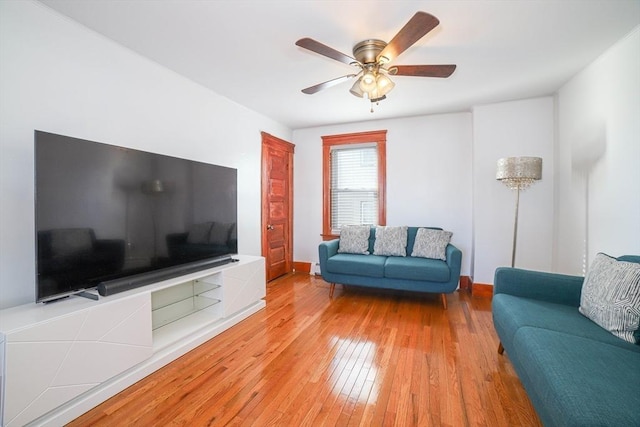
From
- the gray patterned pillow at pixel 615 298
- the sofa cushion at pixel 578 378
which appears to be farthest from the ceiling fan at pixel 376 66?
the sofa cushion at pixel 578 378

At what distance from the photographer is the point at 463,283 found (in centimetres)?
408

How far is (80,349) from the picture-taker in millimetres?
1603

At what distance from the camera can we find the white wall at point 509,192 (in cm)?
353

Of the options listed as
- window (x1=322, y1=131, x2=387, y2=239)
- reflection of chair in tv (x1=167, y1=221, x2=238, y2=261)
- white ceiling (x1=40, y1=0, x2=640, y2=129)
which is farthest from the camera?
window (x1=322, y1=131, x2=387, y2=239)

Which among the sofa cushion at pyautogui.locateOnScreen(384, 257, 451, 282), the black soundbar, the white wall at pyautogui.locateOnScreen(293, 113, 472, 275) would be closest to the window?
the white wall at pyautogui.locateOnScreen(293, 113, 472, 275)

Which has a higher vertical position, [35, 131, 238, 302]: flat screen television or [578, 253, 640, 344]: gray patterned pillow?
[35, 131, 238, 302]: flat screen television

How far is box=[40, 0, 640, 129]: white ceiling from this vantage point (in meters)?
1.86

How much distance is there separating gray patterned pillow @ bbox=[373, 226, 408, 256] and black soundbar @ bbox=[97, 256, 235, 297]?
2187 millimetres

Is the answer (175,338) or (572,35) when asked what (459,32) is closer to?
(572,35)

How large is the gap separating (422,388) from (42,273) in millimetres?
2465

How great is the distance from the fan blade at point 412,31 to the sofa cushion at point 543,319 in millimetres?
1836

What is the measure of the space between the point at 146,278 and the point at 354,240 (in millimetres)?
2627

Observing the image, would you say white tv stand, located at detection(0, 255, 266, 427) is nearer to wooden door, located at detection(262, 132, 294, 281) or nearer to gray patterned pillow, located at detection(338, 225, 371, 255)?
wooden door, located at detection(262, 132, 294, 281)

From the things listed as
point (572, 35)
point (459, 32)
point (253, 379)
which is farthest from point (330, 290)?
point (572, 35)
